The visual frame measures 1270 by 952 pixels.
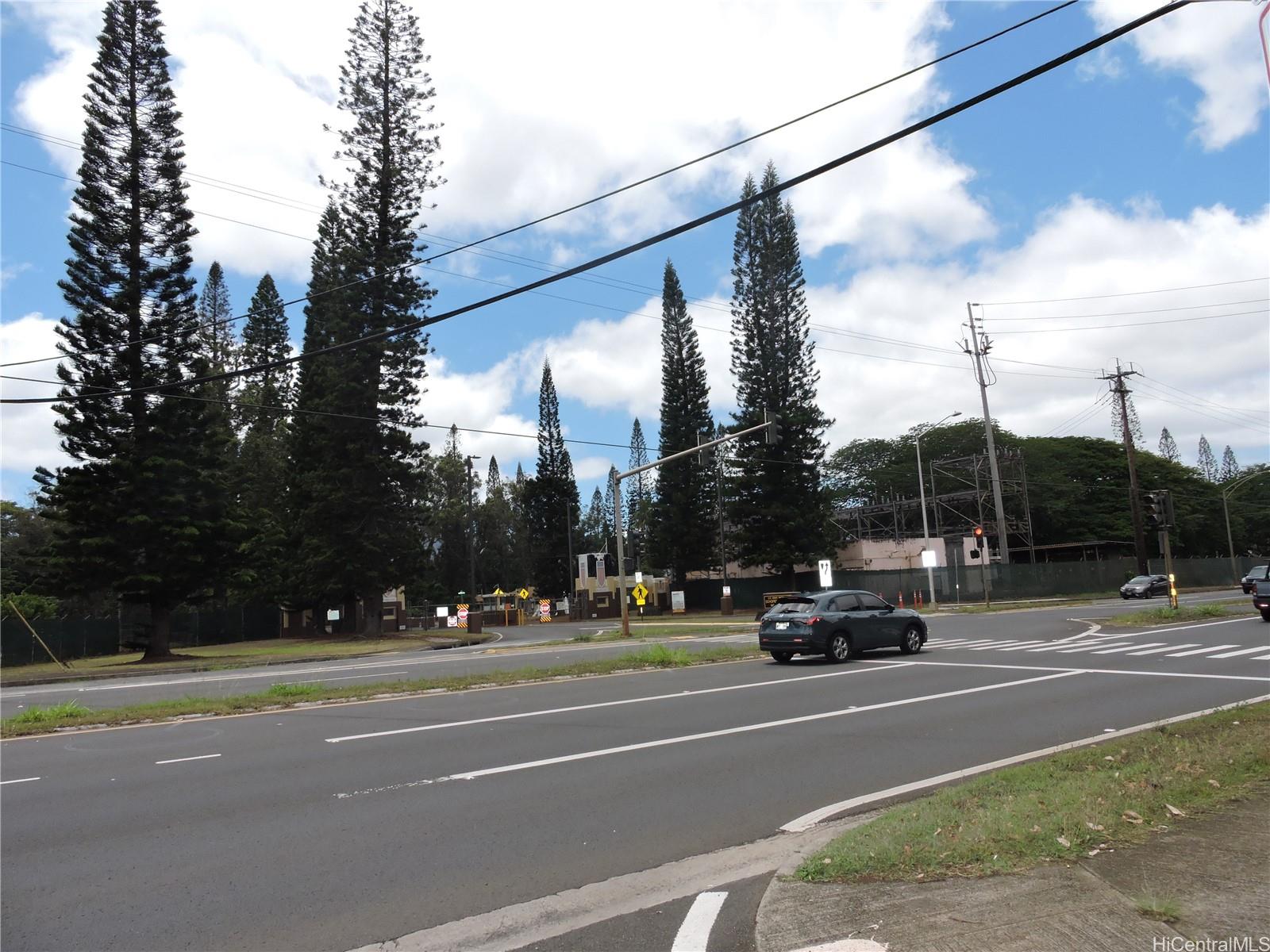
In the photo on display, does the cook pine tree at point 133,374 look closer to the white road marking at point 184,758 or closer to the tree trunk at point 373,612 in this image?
the tree trunk at point 373,612

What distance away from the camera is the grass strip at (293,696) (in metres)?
12.4

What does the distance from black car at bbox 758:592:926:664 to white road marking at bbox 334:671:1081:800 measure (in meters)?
4.39

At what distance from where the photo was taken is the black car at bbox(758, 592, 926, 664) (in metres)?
17.9

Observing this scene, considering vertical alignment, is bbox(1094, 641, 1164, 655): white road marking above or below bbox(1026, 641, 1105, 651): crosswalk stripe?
below

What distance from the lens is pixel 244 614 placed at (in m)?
53.6

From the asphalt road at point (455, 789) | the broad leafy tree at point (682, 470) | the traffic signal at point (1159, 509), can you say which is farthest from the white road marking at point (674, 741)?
the broad leafy tree at point (682, 470)

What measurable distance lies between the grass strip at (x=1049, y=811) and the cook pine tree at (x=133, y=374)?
113 ft

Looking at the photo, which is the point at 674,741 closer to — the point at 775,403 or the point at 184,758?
the point at 184,758

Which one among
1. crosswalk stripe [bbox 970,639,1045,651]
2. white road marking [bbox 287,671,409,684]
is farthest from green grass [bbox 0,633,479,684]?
crosswalk stripe [bbox 970,639,1045,651]

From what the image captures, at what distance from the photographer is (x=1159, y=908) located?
408 cm

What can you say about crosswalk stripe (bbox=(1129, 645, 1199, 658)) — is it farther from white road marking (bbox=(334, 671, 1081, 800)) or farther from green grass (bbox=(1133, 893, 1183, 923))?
green grass (bbox=(1133, 893, 1183, 923))

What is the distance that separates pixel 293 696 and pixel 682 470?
5268 cm

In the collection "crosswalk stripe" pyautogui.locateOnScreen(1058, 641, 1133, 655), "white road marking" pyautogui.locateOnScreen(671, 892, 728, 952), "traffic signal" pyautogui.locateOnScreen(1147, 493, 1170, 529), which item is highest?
"traffic signal" pyautogui.locateOnScreen(1147, 493, 1170, 529)

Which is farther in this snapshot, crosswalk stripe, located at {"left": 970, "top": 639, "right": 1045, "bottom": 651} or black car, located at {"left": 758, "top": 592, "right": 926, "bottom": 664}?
crosswalk stripe, located at {"left": 970, "top": 639, "right": 1045, "bottom": 651}
